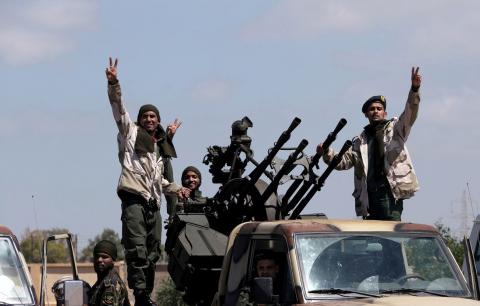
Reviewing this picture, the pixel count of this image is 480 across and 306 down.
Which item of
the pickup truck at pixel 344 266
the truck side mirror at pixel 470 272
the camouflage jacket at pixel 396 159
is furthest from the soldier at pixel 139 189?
the truck side mirror at pixel 470 272

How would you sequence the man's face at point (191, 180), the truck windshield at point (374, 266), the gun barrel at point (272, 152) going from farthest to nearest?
the man's face at point (191, 180) → the gun barrel at point (272, 152) → the truck windshield at point (374, 266)

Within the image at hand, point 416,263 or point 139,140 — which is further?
point 139,140

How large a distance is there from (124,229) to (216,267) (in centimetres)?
97

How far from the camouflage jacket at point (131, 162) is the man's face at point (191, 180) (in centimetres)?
227

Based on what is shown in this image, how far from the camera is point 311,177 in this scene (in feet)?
43.6

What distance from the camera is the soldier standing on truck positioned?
1345 cm

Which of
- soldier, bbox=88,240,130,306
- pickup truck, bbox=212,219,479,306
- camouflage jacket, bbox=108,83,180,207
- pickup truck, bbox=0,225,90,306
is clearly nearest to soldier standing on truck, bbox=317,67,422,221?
camouflage jacket, bbox=108,83,180,207

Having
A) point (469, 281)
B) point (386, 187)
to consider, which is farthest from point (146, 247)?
point (469, 281)

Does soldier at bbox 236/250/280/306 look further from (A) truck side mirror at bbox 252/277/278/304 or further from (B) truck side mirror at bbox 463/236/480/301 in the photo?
(B) truck side mirror at bbox 463/236/480/301

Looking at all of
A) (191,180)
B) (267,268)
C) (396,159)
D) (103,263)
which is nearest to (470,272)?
(267,268)

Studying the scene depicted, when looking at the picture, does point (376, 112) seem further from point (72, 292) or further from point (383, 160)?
point (72, 292)

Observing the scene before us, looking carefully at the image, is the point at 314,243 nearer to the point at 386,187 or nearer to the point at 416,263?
the point at 416,263

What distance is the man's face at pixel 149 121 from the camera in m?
13.5

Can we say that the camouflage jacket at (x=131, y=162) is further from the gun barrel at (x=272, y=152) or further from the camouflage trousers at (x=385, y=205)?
the camouflage trousers at (x=385, y=205)
